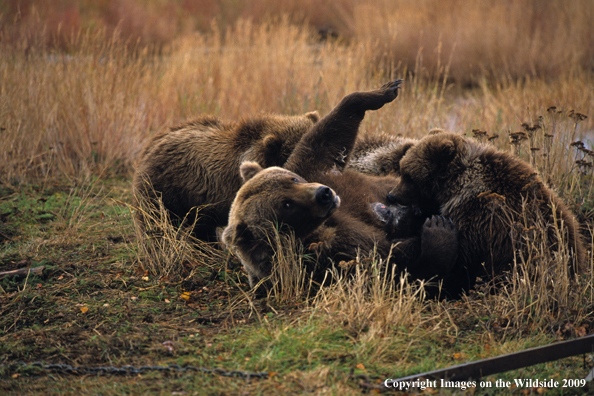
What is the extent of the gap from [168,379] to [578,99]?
29.1 feet

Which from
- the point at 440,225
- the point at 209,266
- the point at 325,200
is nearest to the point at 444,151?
the point at 440,225

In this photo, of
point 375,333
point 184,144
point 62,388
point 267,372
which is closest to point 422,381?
point 375,333

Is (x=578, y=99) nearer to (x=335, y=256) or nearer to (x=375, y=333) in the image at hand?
(x=335, y=256)

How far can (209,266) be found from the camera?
5.00m

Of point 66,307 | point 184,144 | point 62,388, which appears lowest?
point 66,307

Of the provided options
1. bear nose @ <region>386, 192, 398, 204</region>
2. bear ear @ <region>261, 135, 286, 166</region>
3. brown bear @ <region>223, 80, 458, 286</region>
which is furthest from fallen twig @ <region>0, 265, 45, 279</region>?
bear nose @ <region>386, 192, 398, 204</region>

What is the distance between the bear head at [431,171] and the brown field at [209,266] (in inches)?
33.5

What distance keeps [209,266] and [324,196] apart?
5.03ft

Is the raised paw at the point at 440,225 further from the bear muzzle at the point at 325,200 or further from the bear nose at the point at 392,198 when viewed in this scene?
the bear muzzle at the point at 325,200

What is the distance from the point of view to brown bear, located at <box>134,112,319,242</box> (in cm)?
516

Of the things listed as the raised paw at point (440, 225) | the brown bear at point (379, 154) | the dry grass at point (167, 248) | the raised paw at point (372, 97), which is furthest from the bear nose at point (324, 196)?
the brown bear at point (379, 154)

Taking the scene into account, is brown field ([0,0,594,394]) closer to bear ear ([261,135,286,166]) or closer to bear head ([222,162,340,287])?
bear head ([222,162,340,287])

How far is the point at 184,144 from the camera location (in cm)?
536

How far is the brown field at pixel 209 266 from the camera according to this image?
133 inches
